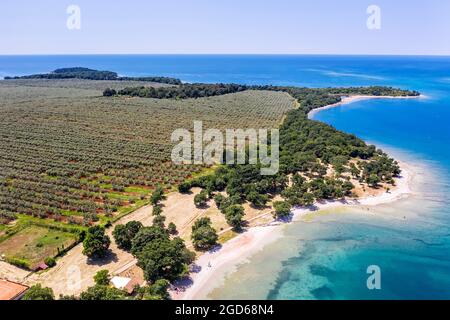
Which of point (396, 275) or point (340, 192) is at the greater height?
point (340, 192)

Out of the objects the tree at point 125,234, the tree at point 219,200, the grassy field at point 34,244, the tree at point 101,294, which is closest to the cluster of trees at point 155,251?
Answer: the tree at point 125,234

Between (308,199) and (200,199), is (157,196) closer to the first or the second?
(200,199)

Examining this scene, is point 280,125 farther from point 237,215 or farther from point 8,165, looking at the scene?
point 8,165

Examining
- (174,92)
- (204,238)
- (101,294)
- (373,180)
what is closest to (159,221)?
(204,238)

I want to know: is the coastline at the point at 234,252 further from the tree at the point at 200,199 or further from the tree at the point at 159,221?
the tree at the point at 200,199
